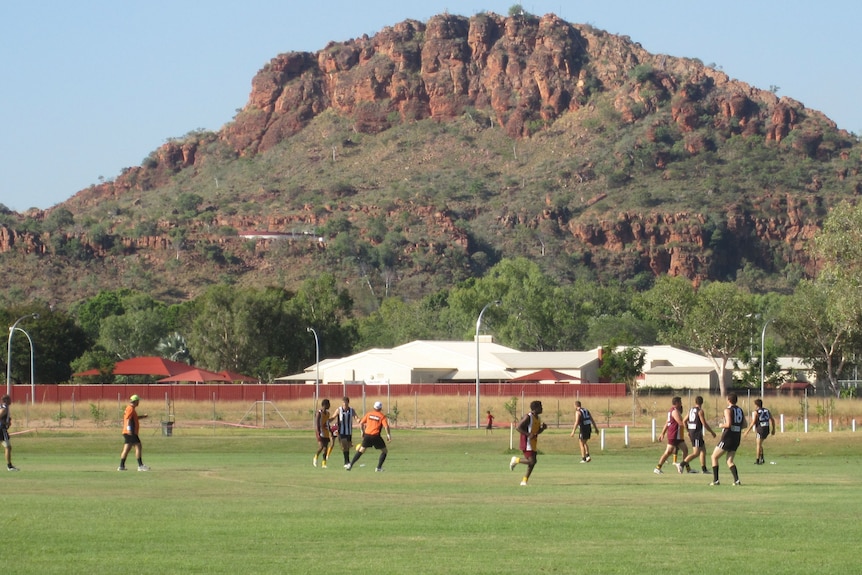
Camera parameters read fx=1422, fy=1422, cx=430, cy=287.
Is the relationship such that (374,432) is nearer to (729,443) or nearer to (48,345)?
(729,443)

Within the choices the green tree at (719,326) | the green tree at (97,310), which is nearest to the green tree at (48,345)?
the green tree at (97,310)

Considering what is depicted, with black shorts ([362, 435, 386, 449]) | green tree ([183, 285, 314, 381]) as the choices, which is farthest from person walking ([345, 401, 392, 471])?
green tree ([183, 285, 314, 381])

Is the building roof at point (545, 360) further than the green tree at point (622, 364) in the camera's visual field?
Yes

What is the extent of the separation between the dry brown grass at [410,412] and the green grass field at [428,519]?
1378 inches

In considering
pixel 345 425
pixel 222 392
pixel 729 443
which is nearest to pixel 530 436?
pixel 729 443

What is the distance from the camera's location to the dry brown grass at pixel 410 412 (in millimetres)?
70562

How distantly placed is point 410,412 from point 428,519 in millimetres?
57998

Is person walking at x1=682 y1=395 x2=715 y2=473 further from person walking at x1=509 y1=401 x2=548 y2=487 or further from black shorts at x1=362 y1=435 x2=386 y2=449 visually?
black shorts at x1=362 y1=435 x2=386 y2=449

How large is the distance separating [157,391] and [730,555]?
240 feet

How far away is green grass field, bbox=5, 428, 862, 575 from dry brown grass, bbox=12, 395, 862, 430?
35.0 meters

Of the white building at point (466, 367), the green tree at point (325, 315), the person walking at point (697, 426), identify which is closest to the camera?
the person walking at point (697, 426)

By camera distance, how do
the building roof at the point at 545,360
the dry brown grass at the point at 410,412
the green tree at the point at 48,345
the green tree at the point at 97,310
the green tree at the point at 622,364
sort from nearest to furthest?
the dry brown grass at the point at 410,412
the green tree at the point at 622,364
the building roof at the point at 545,360
the green tree at the point at 48,345
the green tree at the point at 97,310

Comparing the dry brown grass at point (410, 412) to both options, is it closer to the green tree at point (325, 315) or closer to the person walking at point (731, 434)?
the person walking at point (731, 434)

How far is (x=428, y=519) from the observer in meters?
19.6
